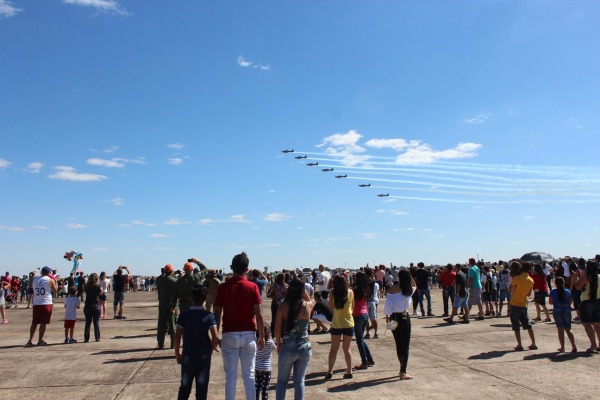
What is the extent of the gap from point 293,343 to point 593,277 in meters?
7.05

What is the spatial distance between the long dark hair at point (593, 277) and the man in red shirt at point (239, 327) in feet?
23.9

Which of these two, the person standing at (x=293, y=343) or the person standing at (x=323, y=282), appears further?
the person standing at (x=323, y=282)

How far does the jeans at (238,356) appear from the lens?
5000mm

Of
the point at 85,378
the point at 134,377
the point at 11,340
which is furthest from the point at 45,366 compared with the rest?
the point at 11,340

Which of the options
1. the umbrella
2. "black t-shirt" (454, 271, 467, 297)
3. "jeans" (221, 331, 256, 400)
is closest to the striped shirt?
"jeans" (221, 331, 256, 400)

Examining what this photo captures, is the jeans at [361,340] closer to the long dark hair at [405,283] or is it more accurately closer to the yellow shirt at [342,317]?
the yellow shirt at [342,317]

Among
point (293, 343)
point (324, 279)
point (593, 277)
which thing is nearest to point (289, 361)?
point (293, 343)

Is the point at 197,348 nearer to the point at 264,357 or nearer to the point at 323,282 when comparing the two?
the point at 264,357

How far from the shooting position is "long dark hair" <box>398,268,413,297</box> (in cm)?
720

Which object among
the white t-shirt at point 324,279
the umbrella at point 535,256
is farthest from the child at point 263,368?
the umbrella at point 535,256

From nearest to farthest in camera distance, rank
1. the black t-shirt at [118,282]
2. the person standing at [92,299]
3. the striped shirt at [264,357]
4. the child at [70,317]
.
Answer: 1. the striped shirt at [264,357]
2. the person standing at [92,299]
3. the child at [70,317]
4. the black t-shirt at [118,282]

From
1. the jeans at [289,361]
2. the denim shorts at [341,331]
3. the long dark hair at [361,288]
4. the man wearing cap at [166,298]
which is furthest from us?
the man wearing cap at [166,298]

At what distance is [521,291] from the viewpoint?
9469 millimetres

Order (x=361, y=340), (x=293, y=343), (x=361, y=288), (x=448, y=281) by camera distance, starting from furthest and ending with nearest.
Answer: (x=448, y=281) < (x=361, y=288) < (x=361, y=340) < (x=293, y=343)
